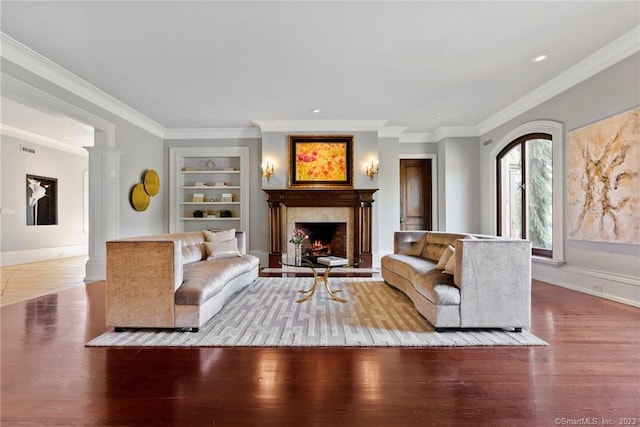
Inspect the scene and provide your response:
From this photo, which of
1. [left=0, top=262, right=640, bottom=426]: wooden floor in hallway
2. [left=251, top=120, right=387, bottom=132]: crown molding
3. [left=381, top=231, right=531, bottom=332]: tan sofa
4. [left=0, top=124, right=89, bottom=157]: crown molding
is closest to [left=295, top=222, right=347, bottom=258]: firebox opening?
[left=251, top=120, right=387, bottom=132]: crown molding

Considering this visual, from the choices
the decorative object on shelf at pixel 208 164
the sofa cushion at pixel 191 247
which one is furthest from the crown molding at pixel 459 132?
the sofa cushion at pixel 191 247

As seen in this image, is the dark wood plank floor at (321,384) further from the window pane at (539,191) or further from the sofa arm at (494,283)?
the window pane at (539,191)

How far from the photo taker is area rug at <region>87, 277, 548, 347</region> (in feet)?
8.22

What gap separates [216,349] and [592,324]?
330cm

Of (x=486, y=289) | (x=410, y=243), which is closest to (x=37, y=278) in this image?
(x=410, y=243)

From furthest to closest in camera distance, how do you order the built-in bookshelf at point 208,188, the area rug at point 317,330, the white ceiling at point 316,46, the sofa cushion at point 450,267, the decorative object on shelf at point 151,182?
the built-in bookshelf at point 208,188, the decorative object on shelf at point 151,182, the sofa cushion at point 450,267, the white ceiling at point 316,46, the area rug at point 317,330

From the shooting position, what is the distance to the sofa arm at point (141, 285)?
277cm

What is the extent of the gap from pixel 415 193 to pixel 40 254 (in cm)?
887

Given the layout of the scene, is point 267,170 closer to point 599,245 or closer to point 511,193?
point 511,193

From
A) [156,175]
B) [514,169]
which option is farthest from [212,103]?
[514,169]

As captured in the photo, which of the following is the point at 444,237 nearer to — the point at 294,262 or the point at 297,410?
the point at 294,262

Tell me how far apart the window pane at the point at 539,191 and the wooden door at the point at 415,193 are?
2277 mm

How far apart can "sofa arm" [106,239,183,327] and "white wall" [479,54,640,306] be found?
15.5 ft

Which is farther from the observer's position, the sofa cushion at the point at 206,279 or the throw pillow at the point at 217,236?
the throw pillow at the point at 217,236
